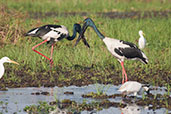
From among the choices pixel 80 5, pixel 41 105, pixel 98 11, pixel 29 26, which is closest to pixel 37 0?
pixel 80 5

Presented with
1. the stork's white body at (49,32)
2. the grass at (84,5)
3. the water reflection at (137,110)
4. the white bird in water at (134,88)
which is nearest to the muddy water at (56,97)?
the water reflection at (137,110)

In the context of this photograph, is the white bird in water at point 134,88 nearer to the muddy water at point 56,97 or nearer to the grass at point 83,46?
the muddy water at point 56,97

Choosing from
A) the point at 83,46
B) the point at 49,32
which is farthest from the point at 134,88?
the point at 83,46

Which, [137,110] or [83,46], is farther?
[83,46]

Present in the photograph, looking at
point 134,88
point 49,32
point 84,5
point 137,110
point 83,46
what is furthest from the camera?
point 84,5

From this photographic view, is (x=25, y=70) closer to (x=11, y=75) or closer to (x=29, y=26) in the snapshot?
(x=11, y=75)

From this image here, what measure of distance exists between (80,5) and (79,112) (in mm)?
18091

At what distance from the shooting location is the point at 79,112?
689cm

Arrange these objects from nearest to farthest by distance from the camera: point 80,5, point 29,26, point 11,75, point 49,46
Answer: point 11,75, point 49,46, point 29,26, point 80,5

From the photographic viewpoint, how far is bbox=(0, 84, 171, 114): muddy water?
7055 mm

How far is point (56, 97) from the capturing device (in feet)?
26.3

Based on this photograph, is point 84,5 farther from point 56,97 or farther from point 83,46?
point 56,97

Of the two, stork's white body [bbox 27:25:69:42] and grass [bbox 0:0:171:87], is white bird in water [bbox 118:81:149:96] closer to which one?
grass [bbox 0:0:171:87]

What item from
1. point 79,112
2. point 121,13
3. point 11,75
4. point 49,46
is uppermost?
point 121,13
